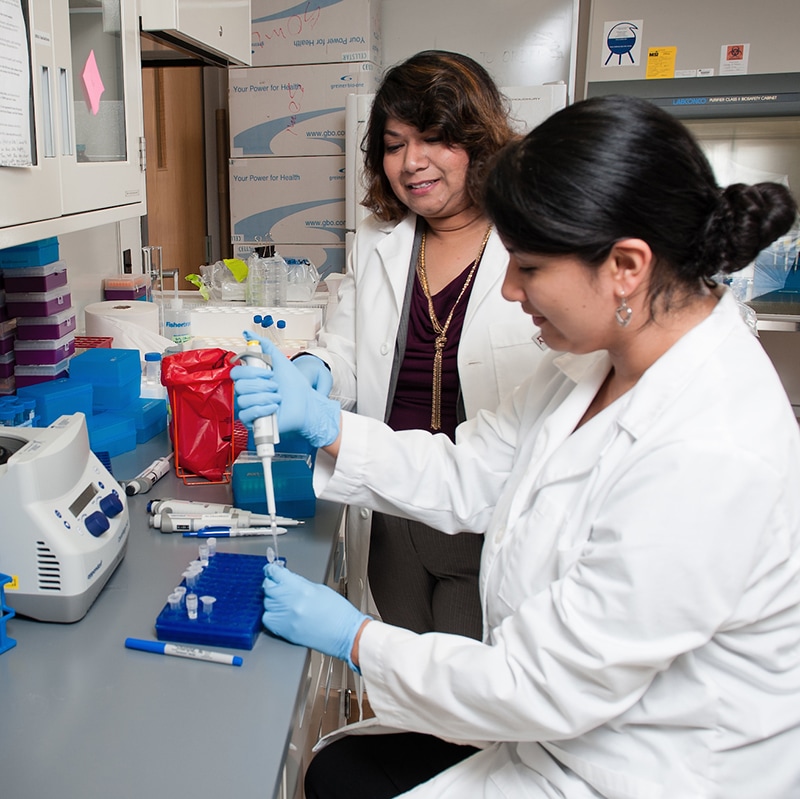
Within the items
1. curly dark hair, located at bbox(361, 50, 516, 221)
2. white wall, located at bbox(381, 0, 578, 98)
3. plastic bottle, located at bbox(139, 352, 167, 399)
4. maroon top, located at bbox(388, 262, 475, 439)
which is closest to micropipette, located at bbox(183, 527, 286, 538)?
maroon top, located at bbox(388, 262, 475, 439)

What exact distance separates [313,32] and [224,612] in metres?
3.29

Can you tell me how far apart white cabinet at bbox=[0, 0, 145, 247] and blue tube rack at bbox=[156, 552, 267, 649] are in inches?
21.5

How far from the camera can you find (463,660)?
0.88 m

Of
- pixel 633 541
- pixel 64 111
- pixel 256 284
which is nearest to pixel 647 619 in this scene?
pixel 633 541

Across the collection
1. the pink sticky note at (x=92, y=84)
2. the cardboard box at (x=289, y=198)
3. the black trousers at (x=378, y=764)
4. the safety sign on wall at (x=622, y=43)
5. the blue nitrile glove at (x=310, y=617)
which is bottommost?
the black trousers at (x=378, y=764)

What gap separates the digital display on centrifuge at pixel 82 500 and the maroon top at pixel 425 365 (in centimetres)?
68

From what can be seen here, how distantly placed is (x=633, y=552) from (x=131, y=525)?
816mm

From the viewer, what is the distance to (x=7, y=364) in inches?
64.9

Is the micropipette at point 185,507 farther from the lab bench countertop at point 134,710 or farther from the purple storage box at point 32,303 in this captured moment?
the purple storage box at point 32,303

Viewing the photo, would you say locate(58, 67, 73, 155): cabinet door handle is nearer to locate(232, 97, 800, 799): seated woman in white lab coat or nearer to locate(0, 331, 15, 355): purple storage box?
locate(0, 331, 15, 355): purple storage box

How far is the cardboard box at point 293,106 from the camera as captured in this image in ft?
12.0

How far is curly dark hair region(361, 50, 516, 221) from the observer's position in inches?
57.6

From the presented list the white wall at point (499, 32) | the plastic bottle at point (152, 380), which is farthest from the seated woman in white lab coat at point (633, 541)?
the white wall at point (499, 32)

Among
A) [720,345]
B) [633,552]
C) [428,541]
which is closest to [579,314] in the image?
[720,345]
